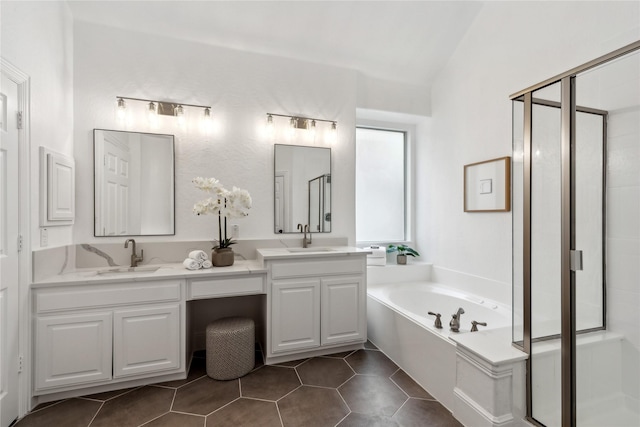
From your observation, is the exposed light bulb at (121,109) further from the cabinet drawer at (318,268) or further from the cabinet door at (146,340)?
the cabinet drawer at (318,268)

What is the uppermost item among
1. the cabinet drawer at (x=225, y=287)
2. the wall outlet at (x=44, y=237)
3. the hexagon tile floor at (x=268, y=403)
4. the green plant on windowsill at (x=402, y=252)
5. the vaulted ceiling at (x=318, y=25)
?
the vaulted ceiling at (x=318, y=25)

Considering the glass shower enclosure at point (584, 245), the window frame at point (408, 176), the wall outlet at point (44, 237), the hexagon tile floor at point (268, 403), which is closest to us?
the glass shower enclosure at point (584, 245)

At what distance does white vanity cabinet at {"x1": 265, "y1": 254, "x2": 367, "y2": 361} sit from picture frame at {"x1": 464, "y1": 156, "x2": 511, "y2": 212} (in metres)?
1.27

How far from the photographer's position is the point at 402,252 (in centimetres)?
360

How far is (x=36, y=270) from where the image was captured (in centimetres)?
197

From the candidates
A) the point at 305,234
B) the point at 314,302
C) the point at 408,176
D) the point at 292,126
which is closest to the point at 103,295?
the point at 314,302

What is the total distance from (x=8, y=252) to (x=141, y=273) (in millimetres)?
716

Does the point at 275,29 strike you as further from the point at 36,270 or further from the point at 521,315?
the point at 521,315

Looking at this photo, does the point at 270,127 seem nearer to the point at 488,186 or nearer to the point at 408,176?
the point at 408,176

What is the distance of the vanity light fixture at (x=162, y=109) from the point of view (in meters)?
2.55

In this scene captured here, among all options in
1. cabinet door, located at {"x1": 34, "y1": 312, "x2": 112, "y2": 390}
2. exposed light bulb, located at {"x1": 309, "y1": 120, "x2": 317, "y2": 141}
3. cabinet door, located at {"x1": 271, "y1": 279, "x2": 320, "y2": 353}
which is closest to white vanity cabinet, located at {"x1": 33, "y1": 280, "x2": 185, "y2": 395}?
cabinet door, located at {"x1": 34, "y1": 312, "x2": 112, "y2": 390}

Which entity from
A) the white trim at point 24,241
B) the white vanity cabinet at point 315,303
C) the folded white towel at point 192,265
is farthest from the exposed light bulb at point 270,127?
the white trim at point 24,241

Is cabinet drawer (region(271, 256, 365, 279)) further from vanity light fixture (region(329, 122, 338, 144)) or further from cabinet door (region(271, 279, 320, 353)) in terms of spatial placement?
vanity light fixture (region(329, 122, 338, 144))

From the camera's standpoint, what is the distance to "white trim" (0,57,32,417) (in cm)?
184
